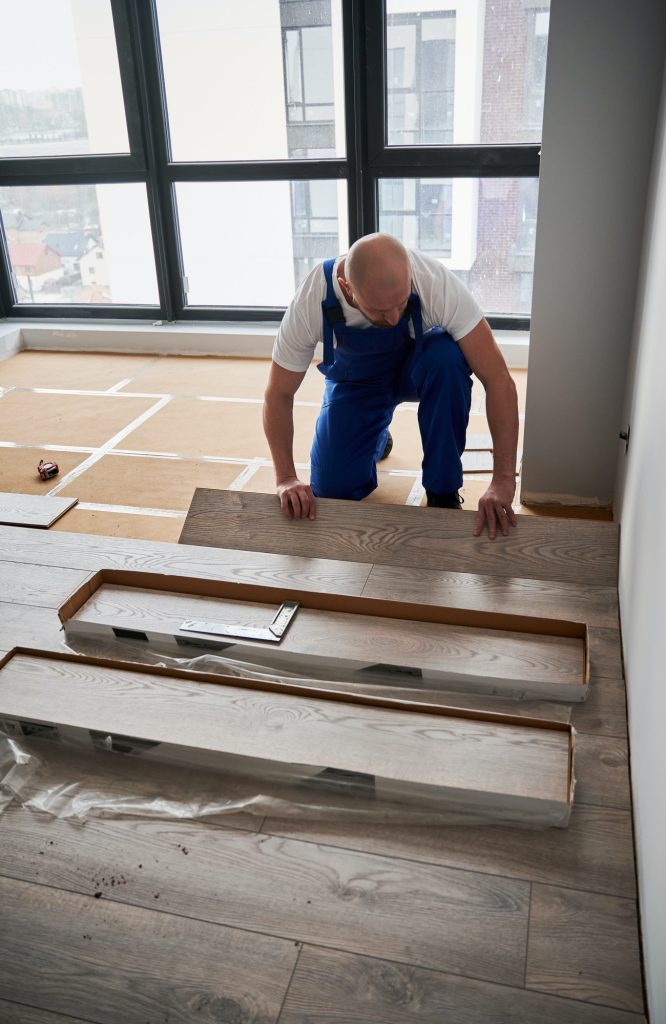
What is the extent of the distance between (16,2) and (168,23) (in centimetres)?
89

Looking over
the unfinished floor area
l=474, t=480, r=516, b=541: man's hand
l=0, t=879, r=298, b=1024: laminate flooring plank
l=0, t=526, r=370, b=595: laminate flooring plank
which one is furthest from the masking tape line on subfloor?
l=0, t=879, r=298, b=1024: laminate flooring plank

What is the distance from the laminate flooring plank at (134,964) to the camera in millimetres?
1206

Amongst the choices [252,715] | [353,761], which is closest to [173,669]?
[252,715]

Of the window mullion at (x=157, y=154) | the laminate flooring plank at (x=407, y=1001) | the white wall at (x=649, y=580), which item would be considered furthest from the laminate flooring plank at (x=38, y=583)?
the window mullion at (x=157, y=154)

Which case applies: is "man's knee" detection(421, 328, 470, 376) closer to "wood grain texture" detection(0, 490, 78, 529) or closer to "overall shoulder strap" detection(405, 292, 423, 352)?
"overall shoulder strap" detection(405, 292, 423, 352)

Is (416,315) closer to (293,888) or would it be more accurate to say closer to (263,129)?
(293,888)

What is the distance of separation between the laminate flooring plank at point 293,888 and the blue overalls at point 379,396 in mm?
1374

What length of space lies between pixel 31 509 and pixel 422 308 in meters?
1.52

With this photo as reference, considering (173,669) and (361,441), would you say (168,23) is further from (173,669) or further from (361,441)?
(173,669)

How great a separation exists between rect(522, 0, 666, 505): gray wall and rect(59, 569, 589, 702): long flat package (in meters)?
0.97

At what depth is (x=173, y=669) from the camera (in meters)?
1.82

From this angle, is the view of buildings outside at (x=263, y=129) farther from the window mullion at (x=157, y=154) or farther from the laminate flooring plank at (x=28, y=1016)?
the laminate flooring plank at (x=28, y=1016)

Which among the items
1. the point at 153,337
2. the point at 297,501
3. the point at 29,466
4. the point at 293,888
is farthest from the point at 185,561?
the point at 153,337

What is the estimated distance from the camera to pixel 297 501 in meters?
2.32
